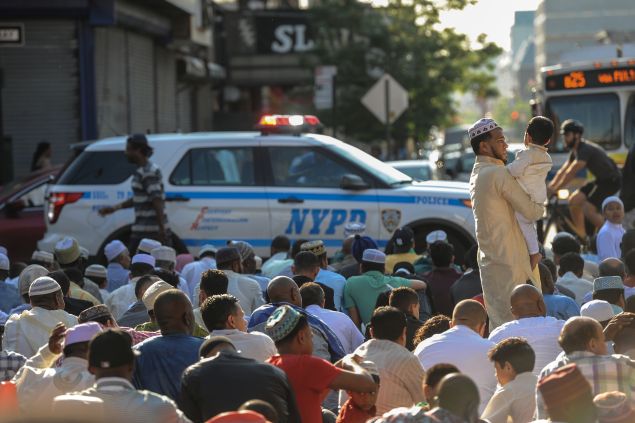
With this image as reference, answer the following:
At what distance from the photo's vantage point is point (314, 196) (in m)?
15.7

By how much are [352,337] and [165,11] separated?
75.5 feet

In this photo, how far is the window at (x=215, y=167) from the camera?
1602cm

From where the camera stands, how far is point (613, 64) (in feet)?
75.4

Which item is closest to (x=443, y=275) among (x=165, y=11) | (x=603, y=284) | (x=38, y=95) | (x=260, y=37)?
(x=603, y=284)

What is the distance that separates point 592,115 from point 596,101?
246mm

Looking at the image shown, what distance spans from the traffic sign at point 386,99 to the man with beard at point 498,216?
17.0 metres

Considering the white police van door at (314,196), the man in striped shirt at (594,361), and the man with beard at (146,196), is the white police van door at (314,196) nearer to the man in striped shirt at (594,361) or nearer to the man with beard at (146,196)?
the man with beard at (146,196)

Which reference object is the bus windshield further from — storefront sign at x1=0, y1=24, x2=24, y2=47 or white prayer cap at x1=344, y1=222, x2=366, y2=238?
white prayer cap at x1=344, y1=222, x2=366, y2=238

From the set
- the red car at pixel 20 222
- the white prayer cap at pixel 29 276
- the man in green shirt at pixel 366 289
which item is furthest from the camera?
the red car at pixel 20 222

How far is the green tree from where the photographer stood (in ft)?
125

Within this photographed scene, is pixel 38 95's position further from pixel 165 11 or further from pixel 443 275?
pixel 443 275

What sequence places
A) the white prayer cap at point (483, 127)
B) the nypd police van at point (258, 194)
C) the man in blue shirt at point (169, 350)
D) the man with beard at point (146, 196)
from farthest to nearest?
the nypd police van at point (258, 194)
the man with beard at point (146, 196)
the white prayer cap at point (483, 127)
the man in blue shirt at point (169, 350)

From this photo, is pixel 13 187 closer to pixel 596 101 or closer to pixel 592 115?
pixel 592 115

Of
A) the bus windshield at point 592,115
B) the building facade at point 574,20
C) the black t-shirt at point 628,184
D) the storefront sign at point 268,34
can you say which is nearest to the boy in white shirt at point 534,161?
the black t-shirt at point 628,184
